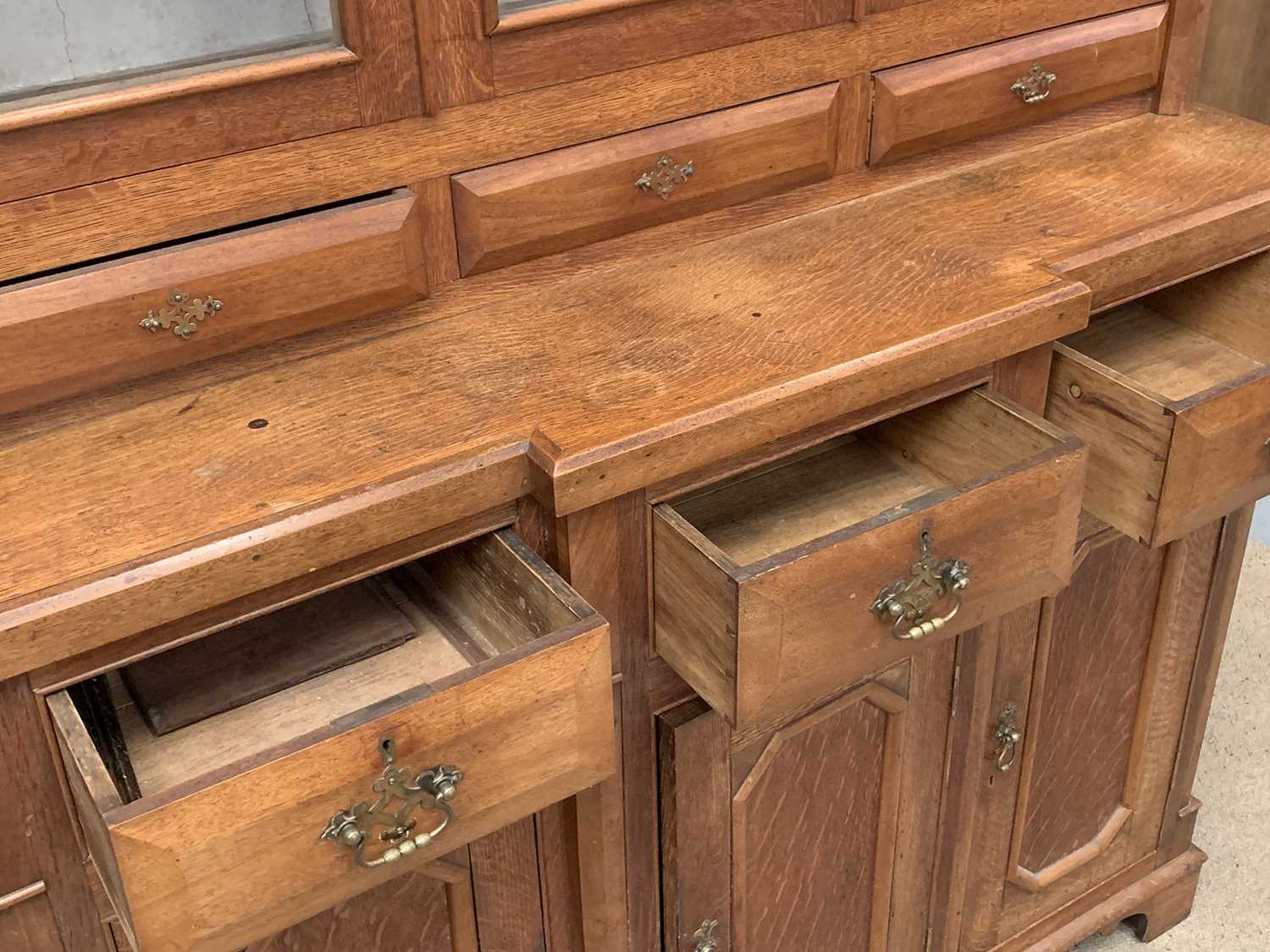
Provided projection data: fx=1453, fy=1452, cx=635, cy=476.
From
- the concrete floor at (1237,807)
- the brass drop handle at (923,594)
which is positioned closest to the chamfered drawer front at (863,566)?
the brass drop handle at (923,594)

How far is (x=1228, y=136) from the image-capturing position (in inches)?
58.1

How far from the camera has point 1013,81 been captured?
1.44 metres

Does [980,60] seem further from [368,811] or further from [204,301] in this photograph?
[368,811]

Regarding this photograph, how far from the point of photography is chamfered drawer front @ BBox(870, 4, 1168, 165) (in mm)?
1383

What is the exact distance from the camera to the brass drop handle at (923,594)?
1.05 m

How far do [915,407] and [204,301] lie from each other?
574 mm

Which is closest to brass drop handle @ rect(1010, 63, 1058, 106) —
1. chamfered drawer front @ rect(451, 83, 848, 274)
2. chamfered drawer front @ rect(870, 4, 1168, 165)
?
chamfered drawer front @ rect(870, 4, 1168, 165)

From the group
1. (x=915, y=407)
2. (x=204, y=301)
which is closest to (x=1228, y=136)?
(x=915, y=407)

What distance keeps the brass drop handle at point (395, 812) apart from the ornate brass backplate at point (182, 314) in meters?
0.38

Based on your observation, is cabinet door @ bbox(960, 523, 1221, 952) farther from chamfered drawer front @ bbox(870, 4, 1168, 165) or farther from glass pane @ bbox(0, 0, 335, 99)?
glass pane @ bbox(0, 0, 335, 99)

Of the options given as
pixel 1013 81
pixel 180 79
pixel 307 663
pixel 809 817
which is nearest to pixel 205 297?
pixel 180 79

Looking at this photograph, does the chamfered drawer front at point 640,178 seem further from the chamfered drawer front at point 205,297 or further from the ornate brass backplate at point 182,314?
the ornate brass backplate at point 182,314

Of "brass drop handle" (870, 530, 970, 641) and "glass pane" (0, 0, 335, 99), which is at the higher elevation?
"glass pane" (0, 0, 335, 99)

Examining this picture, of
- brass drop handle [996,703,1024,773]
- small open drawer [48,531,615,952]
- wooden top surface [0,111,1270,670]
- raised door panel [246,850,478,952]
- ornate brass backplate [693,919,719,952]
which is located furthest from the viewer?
brass drop handle [996,703,1024,773]
